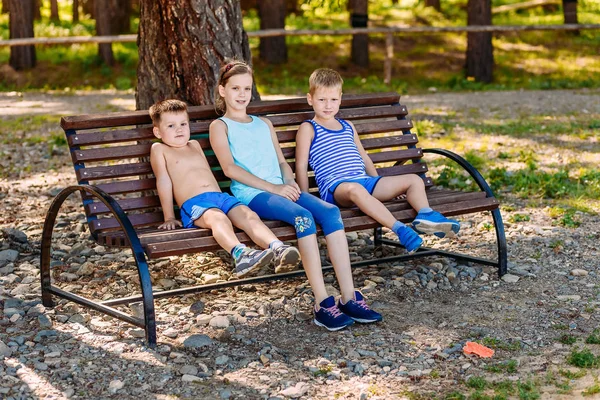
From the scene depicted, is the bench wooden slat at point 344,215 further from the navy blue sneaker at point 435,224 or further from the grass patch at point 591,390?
the grass patch at point 591,390

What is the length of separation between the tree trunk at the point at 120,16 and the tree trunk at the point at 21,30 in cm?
185

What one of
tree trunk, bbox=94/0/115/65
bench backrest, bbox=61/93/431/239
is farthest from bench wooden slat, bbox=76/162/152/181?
tree trunk, bbox=94/0/115/65

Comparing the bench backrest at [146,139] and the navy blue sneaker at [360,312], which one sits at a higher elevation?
the bench backrest at [146,139]

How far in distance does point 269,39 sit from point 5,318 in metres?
12.3

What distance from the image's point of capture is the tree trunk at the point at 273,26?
16.0 m

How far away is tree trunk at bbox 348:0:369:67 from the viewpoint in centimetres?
1573

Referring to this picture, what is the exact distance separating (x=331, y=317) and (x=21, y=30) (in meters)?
13.4

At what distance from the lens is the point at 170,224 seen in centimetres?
468

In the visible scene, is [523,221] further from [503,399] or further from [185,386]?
[185,386]

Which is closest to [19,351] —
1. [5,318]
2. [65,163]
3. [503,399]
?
[5,318]

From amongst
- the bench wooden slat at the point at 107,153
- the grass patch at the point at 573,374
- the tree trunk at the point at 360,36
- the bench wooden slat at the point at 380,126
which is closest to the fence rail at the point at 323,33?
the tree trunk at the point at 360,36

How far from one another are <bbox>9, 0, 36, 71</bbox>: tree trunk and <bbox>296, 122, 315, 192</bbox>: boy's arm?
39.8ft

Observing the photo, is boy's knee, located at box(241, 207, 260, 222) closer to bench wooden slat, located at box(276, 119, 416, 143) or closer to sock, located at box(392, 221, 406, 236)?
sock, located at box(392, 221, 406, 236)

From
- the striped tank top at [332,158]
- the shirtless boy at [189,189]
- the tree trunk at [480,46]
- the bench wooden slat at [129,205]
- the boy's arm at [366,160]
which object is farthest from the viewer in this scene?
the tree trunk at [480,46]
